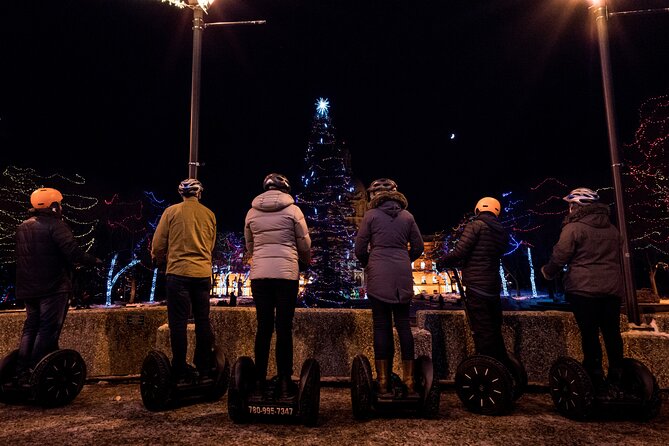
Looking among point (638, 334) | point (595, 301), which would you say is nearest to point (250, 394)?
point (595, 301)

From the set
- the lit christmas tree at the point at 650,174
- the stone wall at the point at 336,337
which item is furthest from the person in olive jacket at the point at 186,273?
the lit christmas tree at the point at 650,174

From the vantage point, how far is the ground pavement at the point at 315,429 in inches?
128

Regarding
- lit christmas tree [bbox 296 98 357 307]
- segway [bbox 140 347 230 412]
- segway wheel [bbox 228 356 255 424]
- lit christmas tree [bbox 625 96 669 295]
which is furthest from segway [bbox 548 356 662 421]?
lit christmas tree [bbox 296 98 357 307]

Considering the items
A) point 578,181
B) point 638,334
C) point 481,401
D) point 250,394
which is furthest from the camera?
point 578,181

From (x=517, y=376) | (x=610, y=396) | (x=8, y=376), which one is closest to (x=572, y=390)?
(x=610, y=396)

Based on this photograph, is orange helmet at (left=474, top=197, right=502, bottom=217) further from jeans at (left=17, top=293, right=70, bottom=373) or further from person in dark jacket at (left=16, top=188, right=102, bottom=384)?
jeans at (left=17, top=293, right=70, bottom=373)

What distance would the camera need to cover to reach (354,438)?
3305 millimetres

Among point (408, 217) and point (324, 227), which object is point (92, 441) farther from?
point (324, 227)

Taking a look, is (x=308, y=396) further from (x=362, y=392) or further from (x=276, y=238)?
(x=276, y=238)

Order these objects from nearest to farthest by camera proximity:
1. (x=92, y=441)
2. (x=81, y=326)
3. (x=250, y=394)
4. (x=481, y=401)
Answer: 1. (x=92, y=441)
2. (x=250, y=394)
3. (x=481, y=401)
4. (x=81, y=326)

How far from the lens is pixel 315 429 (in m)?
3.52

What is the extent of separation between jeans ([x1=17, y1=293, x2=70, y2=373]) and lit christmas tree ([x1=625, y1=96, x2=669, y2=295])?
2003 cm

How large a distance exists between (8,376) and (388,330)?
407 centimetres

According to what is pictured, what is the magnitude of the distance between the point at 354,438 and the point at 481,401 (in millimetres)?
1404
